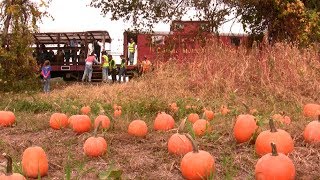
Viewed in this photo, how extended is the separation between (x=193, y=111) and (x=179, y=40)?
8814mm

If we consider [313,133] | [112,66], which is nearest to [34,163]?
[313,133]

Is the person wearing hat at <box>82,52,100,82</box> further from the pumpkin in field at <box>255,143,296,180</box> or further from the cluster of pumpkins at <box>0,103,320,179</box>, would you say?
the pumpkin in field at <box>255,143,296,180</box>

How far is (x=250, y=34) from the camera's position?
19641mm

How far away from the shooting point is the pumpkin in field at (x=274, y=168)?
10.0 feet

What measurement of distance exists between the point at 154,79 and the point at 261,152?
29.4 ft

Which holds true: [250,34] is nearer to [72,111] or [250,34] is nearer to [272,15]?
[272,15]

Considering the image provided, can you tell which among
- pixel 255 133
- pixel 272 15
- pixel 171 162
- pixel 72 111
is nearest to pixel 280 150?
pixel 255 133

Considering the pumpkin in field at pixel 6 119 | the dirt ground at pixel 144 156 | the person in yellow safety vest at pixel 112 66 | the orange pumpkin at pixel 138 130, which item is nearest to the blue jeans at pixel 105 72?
the person in yellow safety vest at pixel 112 66

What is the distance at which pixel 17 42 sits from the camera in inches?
753

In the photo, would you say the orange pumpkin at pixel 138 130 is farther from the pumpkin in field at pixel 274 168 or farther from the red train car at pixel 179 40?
the red train car at pixel 179 40

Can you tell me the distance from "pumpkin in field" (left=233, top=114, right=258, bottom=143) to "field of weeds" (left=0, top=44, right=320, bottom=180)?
0.08 metres

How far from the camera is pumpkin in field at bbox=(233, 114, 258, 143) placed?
4172 mm

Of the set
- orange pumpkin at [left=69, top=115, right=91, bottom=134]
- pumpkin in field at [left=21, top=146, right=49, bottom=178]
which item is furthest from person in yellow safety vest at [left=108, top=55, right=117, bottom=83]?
pumpkin in field at [left=21, top=146, right=49, bottom=178]

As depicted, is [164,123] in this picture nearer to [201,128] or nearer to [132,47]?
[201,128]
